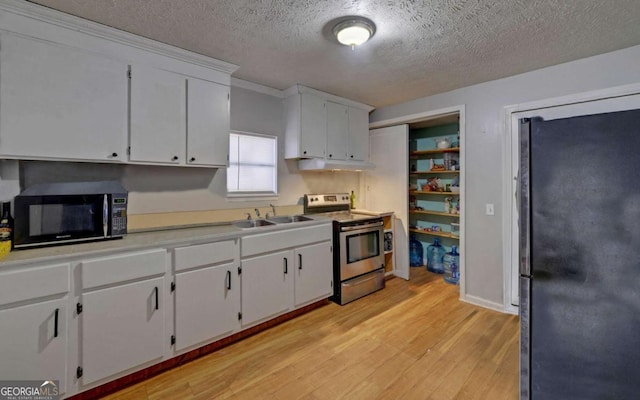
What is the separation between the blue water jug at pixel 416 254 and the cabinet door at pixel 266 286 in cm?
258

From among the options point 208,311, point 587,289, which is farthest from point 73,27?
point 587,289

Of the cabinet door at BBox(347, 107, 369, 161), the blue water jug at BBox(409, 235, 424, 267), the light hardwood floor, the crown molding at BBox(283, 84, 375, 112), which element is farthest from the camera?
the blue water jug at BBox(409, 235, 424, 267)

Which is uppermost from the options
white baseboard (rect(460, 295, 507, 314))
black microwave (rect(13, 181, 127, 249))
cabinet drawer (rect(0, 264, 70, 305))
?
black microwave (rect(13, 181, 127, 249))

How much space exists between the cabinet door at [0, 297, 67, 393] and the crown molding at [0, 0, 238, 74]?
173 centimetres

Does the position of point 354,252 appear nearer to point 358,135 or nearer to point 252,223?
point 252,223

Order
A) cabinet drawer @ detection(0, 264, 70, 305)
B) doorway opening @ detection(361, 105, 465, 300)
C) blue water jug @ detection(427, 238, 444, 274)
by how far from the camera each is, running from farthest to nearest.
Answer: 1. blue water jug @ detection(427, 238, 444, 274)
2. doorway opening @ detection(361, 105, 465, 300)
3. cabinet drawer @ detection(0, 264, 70, 305)

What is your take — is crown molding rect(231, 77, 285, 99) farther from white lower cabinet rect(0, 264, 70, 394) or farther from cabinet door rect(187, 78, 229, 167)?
white lower cabinet rect(0, 264, 70, 394)

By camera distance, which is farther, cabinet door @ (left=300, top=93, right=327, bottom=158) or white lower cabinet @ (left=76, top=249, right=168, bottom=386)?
cabinet door @ (left=300, top=93, right=327, bottom=158)

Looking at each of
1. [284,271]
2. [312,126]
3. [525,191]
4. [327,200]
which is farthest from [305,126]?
[525,191]

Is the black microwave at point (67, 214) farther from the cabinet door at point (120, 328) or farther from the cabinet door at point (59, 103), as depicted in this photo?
the cabinet door at point (120, 328)

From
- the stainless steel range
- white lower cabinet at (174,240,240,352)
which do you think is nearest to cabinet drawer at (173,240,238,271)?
white lower cabinet at (174,240,240,352)

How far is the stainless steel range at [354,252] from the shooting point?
10.3 feet

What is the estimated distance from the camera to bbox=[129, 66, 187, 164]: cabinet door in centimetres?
209

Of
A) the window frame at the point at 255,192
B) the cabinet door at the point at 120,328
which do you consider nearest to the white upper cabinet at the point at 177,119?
the window frame at the point at 255,192
